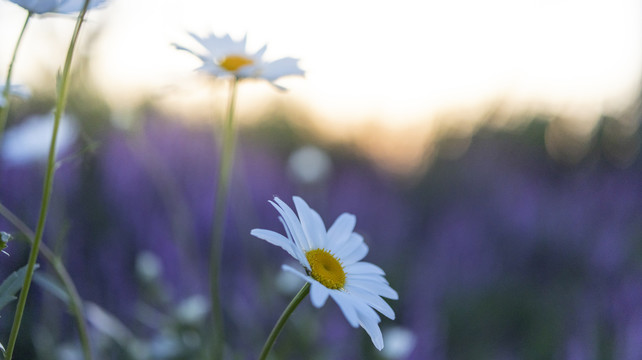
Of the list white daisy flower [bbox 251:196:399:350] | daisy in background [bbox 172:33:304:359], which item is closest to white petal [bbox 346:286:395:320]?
white daisy flower [bbox 251:196:399:350]

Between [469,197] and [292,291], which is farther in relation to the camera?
[469,197]

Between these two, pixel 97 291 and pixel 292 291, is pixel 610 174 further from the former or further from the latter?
pixel 97 291

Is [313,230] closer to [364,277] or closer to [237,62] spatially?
[364,277]

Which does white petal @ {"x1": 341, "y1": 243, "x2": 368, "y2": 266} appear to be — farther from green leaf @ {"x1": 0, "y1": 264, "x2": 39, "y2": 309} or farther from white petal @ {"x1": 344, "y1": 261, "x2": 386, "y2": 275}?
green leaf @ {"x1": 0, "y1": 264, "x2": 39, "y2": 309}

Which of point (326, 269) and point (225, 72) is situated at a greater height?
point (225, 72)

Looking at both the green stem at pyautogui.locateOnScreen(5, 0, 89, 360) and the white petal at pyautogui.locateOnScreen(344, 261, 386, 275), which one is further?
the white petal at pyautogui.locateOnScreen(344, 261, 386, 275)

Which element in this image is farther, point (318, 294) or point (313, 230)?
point (313, 230)

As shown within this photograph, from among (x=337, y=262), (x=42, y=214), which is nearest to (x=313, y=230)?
(x=337, y=262)

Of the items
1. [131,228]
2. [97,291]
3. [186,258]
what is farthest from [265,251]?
[186,258]
